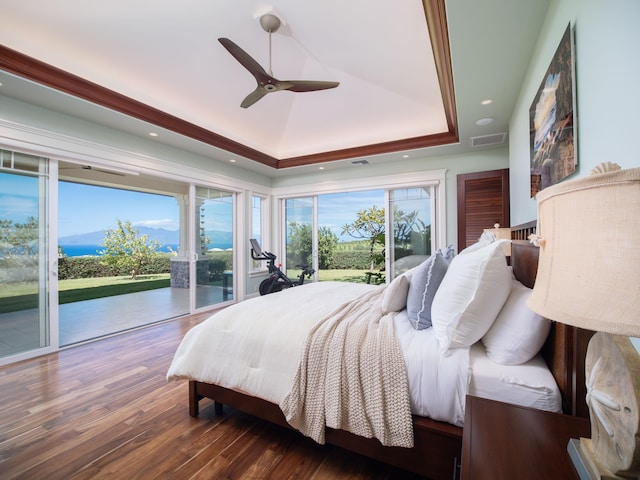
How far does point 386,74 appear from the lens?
3566mm

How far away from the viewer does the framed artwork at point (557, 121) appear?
4.53 feet

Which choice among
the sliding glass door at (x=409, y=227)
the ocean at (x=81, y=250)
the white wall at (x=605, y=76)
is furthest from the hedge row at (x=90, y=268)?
the white wall at (x=605, y=76)

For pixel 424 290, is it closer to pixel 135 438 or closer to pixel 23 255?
pixel 135 438

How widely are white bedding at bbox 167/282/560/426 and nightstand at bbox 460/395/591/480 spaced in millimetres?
227

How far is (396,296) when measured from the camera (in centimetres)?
199

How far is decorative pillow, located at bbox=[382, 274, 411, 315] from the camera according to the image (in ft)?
6.51

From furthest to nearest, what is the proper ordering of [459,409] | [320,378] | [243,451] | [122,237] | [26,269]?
[122,237] < [26,269] < [243,451] < [320,378] < [459,409]

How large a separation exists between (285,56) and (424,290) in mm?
3261

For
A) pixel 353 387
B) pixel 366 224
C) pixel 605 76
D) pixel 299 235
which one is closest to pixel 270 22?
pixel 605 76

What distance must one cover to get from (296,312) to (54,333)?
2.99 metres

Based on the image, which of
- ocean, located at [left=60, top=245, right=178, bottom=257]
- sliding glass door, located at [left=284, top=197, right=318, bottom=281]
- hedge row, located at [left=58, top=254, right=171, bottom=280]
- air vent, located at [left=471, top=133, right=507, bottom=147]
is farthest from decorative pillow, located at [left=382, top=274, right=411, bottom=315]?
ocean, located at [left=60, top=245, right=178, bottom=257]

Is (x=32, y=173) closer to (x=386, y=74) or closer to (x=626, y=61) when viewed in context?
(x=386, y=74)

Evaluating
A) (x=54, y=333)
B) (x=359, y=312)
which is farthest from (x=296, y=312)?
(x=54, y=333)

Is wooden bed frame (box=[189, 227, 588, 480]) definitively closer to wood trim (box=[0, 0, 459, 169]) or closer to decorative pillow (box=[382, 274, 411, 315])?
decorative pillow (box=[382, 274, 411, 315])
